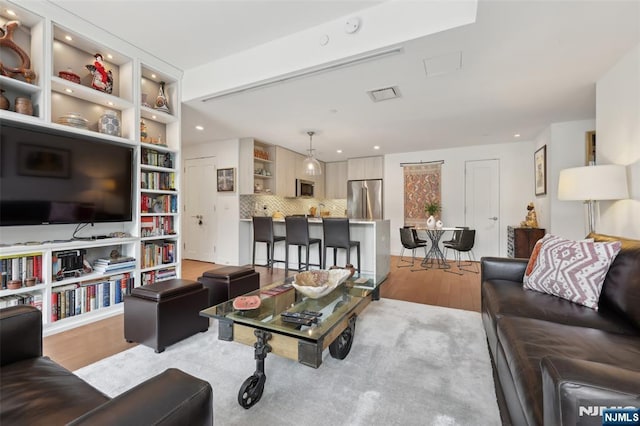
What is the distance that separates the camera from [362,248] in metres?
4.36

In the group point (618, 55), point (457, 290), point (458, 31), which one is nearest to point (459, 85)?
point (458, 31)

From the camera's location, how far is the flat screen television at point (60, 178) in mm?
2236

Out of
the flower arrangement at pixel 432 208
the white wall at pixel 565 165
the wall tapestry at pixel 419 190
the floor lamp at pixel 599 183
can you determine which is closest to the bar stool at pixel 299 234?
the flower arrangement at pixel 432 208

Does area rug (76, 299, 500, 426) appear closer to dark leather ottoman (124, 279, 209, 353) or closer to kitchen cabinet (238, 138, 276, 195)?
dark leather ottoman (124, 279, 209, 353)

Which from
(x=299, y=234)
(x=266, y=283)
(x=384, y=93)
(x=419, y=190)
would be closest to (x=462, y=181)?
(x=419, y=190)

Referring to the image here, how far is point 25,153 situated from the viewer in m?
2.30

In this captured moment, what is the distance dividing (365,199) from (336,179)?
3.87 feet

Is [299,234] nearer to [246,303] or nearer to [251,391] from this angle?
[246,303]

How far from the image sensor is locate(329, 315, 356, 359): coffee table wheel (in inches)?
75.2

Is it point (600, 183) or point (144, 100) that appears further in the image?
point (144, 100)

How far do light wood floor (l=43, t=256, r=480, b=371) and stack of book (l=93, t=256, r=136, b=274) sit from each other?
19.9 inches

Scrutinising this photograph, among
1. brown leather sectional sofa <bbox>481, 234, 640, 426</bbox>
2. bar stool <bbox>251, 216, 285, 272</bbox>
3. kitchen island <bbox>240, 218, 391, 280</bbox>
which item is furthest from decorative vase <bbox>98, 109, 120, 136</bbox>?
brown leather sectional sofa <bbox>481, 234, 640, 426</bbox>

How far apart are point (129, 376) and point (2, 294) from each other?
4.74 feet

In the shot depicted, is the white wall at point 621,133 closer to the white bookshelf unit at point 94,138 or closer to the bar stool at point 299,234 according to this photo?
the bar stool at point 299,234
